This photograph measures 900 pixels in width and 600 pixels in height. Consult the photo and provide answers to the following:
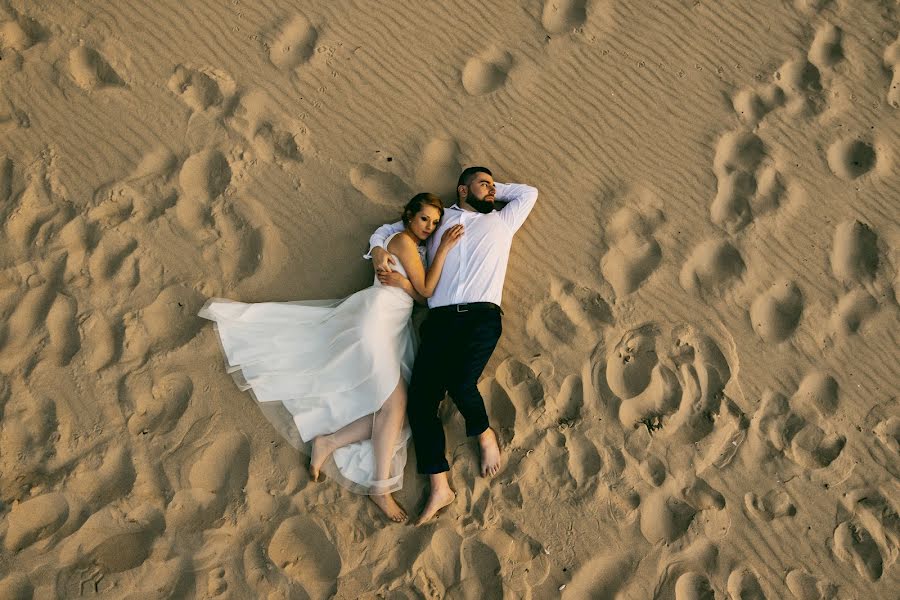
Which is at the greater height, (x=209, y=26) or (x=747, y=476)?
(x=209, y=26)

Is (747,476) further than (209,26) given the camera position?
No

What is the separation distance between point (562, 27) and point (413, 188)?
1609 mm

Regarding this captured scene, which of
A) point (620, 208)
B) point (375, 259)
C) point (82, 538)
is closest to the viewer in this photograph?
point (82, 538)

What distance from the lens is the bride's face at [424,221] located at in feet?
13.6

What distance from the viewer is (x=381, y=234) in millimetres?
4195

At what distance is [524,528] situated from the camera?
13.0 ft

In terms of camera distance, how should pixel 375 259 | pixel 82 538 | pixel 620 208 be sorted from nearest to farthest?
pixel 82 538 < pixel 375 259 < pixel 620 208

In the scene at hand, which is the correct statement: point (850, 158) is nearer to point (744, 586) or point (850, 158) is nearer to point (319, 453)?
point (744, 586)

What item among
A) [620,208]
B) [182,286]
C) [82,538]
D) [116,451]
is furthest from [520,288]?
[82,538]

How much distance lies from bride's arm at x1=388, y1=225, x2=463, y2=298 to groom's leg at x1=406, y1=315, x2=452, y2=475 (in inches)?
12.1

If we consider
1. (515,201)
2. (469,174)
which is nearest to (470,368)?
(515,201)

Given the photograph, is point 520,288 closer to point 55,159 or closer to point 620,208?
point 620,208

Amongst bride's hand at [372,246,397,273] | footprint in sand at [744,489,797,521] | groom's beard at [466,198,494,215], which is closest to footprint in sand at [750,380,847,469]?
footprint in sand at [744,489,797,521]

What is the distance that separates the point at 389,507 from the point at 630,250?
2.29 meters
